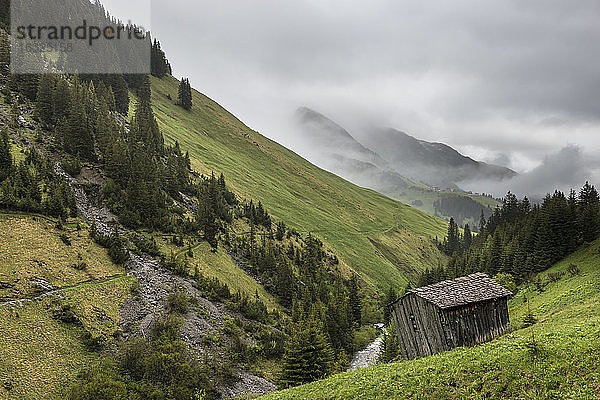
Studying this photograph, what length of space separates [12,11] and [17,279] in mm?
118571

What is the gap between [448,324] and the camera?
81.9 ft

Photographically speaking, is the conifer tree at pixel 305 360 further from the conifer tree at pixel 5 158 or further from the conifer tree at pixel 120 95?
the conifer tree at pixel 120 95

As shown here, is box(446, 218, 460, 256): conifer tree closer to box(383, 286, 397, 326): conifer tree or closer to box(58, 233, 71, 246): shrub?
box(383, 286, 397, 326): conifer tree

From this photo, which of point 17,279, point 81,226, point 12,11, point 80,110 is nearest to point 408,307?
point 17,279

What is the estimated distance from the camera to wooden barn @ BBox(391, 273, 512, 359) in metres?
25.0

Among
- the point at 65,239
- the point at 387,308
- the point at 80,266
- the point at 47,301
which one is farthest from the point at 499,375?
the point at 387,308

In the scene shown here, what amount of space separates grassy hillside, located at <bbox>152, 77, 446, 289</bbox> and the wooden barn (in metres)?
83.2

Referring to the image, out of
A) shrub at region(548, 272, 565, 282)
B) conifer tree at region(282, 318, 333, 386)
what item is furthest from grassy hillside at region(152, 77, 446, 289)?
conifer tree at region(282, 318, 333, 386)

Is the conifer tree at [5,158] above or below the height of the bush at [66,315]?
above

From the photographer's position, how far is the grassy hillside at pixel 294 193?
4764 inches

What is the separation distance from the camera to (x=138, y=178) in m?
60.9

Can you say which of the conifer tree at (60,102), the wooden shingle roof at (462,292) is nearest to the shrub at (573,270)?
the wooden shingle roof at (462,292)

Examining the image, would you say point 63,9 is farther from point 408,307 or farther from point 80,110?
point 408,307

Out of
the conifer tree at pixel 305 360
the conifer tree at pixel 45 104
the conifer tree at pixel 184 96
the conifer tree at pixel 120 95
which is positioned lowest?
the conifer tree at pixel 305 360
